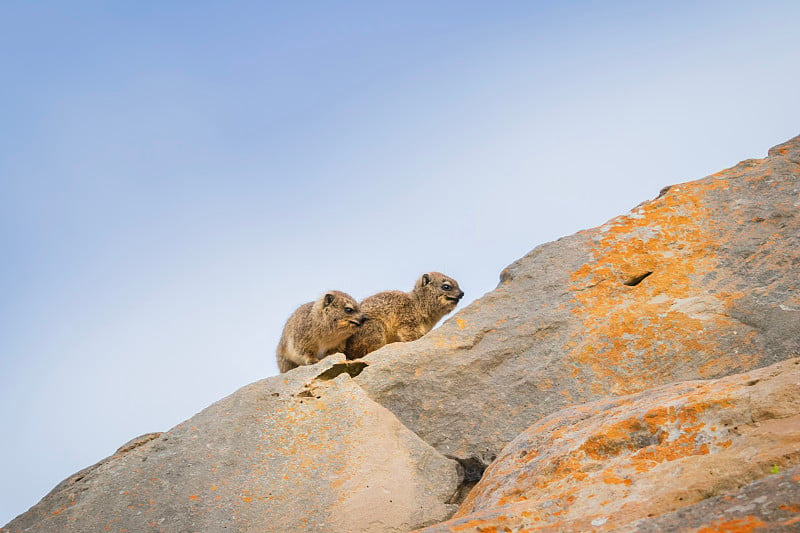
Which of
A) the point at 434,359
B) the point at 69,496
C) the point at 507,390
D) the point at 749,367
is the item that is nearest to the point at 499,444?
the point at 507,390

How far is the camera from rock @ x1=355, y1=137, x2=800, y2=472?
700 cm

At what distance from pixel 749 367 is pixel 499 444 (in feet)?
7.35

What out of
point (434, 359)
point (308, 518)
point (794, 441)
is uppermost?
point (434, 359)

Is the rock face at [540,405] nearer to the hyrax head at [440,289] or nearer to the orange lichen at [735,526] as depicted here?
the orange lichen at [735,526]

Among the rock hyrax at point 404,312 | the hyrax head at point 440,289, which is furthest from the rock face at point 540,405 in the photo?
the hyrax head at point 440,289

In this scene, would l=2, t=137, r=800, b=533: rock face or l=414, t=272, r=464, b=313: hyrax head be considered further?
l=414, t=272, r=464, b=313: hyrax head

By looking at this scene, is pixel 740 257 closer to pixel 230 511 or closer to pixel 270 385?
pixel 270 385

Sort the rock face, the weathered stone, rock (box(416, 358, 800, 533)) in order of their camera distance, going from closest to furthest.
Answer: the weathered stone, rock (box(416, 358, 800, 533)), the rock face

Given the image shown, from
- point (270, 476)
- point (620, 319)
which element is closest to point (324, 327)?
point (270, 476)

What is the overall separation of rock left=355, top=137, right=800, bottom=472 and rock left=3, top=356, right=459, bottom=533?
481 millimetres

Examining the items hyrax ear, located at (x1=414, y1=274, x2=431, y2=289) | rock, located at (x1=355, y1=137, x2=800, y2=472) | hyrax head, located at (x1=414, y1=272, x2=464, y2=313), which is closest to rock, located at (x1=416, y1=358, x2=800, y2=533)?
rock, located at (x1=355, y1=137, x2=800, y2=472)

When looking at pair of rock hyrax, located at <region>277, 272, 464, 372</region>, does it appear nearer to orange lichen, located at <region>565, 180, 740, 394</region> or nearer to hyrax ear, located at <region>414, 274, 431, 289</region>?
hyrax ear, located at <region>414, 274, 431, 289</region>

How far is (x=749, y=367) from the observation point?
21.2 feet

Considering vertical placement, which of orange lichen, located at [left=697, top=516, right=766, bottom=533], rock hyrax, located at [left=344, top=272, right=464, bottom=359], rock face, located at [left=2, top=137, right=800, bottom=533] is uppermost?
rock hyrax, located at [left=344, top=272, right=464, bottom=359]
